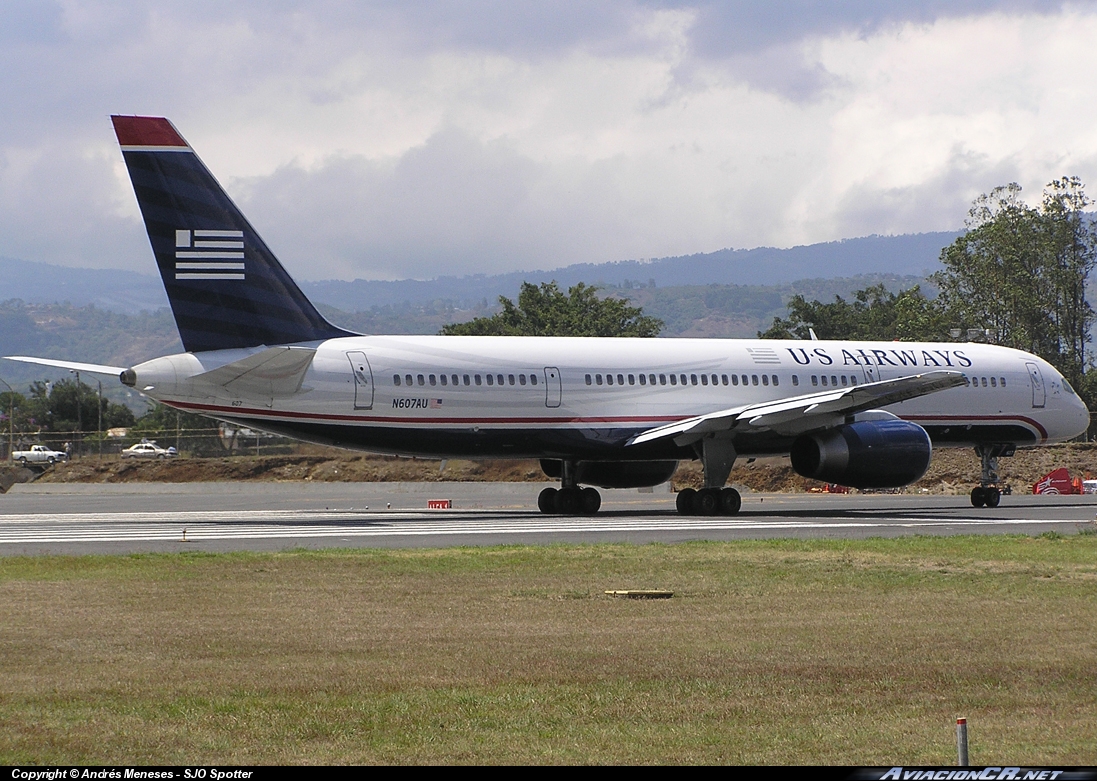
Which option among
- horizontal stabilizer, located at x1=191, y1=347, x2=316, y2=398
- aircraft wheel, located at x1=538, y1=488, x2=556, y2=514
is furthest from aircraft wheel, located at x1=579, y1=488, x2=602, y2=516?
horizontal stabilizer, located at x1=191, y1=347, x2=316, y2=398

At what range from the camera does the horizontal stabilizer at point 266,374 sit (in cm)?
2597

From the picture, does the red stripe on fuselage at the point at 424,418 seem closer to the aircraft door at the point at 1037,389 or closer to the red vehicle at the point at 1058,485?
the aircraft door at the point at 1037,389

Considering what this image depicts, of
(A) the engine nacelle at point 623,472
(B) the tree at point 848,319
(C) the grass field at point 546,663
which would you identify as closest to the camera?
(C) the grass field at point 546,663

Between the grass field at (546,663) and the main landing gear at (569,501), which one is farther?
the main landing gear at (569,501)

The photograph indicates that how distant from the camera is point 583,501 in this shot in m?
31.7

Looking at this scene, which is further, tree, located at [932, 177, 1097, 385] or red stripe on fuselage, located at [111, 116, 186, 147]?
tree, located at [932, 177, 1097, 385]

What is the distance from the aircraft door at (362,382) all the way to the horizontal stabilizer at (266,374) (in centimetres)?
103

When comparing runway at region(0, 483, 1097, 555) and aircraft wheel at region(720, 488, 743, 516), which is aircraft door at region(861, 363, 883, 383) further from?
aircraft wheel at region(720, 488, 743, 516)

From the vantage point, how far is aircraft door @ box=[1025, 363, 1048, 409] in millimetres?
35062

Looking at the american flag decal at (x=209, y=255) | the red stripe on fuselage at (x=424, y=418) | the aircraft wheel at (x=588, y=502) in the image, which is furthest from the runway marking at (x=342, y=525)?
the american flag decal at (x=209, y=255)

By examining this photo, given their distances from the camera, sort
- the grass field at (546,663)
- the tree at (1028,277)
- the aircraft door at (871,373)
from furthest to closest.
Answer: the tree at (1028,277) < the aircraft door at (871,373) < the grass field at (546,663)

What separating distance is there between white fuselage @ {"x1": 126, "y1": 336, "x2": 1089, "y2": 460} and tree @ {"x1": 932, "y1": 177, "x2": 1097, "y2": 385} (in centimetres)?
5170

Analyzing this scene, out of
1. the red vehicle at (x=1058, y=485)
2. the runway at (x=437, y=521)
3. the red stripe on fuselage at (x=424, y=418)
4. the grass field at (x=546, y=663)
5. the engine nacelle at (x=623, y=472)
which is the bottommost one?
the red vehicle at (x=1058, y=485)

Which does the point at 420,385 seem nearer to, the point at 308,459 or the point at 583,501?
the point at 583,501
